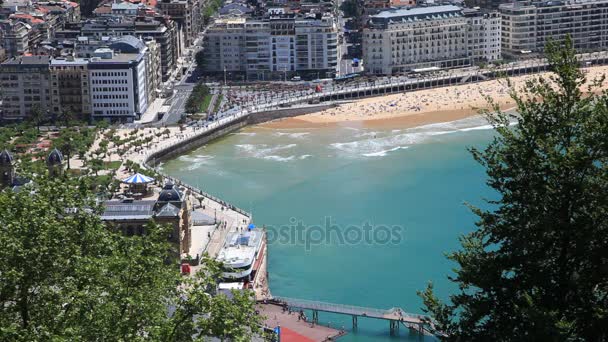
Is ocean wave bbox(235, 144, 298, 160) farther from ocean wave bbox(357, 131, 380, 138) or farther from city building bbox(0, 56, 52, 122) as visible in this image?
city building bbox(0, 56, 52, 122)

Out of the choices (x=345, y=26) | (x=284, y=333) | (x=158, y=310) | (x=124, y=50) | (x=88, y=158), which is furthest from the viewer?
(x=345, y=26)

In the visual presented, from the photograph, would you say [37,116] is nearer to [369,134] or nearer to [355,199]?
[369,134]

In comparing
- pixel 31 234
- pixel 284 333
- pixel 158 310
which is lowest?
pixel 284 333

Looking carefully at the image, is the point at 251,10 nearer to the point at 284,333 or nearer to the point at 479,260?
the point at 284,333

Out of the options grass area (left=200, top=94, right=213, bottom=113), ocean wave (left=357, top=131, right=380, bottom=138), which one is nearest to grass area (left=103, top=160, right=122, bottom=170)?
grass area (left=200, top=94, right=213, bottom=113)

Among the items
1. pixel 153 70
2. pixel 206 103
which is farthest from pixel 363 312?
pixel 153 70

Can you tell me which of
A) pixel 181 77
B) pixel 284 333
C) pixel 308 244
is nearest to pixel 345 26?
pixel 181 77
